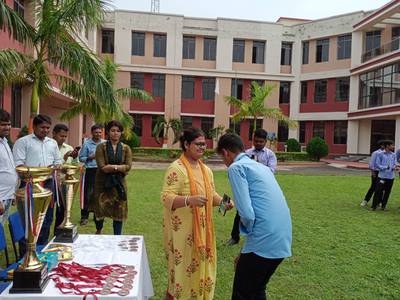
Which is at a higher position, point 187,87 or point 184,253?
point 187,87

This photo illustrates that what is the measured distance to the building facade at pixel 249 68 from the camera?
90.1 feet

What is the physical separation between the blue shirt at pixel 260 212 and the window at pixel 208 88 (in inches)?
1049

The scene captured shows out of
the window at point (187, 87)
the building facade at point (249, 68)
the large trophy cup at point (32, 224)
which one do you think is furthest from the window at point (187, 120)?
the large trophy cup at point (32, 224)

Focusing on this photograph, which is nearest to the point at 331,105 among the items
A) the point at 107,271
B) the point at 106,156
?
the point at 106,156

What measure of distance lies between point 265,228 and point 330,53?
95.3 feet

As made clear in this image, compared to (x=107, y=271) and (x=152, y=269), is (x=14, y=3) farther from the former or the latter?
(x=107, y=271)

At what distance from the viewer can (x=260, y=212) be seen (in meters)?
2.52

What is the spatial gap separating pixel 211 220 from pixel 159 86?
2600 centimetres

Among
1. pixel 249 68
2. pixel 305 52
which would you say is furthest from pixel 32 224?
pixel 305 52

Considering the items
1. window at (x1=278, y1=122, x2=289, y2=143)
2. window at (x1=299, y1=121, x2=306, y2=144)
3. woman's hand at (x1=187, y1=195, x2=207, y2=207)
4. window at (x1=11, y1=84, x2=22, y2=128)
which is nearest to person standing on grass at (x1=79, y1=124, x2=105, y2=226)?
woman's hand at (x1=187, y1=195, x2=207, y2=207)

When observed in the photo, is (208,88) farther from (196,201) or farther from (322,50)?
(196,201)

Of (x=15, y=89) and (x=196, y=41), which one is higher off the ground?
(x=196, y=41)

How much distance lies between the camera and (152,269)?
450 centimetres

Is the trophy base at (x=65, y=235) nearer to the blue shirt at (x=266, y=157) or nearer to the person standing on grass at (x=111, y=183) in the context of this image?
the person standing on grass at (x=111, y=183)
